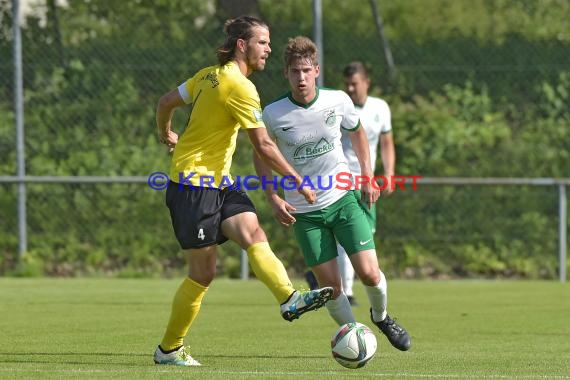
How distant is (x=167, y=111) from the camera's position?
7.70m

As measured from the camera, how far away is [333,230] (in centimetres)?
816

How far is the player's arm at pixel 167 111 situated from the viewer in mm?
7582

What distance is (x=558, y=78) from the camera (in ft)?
54.0

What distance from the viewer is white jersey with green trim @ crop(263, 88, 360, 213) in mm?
8062

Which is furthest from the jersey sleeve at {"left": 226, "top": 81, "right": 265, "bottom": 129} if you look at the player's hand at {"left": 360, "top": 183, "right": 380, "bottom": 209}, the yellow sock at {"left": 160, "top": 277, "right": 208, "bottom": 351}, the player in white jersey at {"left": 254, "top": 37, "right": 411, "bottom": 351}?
the player's hand at {"left": 360, "top": 183, "right": 380, "bottom": 209}

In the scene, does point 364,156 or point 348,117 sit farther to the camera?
point 364,156

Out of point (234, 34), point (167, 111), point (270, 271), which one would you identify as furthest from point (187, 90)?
point (270, 271)

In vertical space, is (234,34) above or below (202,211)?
above

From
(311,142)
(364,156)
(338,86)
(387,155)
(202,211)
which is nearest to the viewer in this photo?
(202,211)

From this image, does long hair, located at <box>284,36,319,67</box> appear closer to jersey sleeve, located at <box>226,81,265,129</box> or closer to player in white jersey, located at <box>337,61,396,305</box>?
jersey sleeve, located at <box>226,81,265,129</box>

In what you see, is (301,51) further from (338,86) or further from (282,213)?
(338,86)

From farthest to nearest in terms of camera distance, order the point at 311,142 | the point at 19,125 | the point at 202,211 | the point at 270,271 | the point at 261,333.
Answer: the point at 19,125 → the point at 261,333 → the point at 311,142 → the point at 202,211 → the point at 270,271

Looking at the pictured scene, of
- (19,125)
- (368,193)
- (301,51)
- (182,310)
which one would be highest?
(301,51)

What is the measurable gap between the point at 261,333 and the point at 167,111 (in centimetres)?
244
